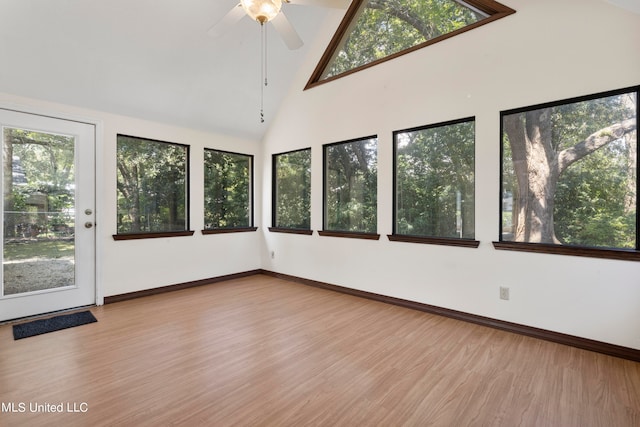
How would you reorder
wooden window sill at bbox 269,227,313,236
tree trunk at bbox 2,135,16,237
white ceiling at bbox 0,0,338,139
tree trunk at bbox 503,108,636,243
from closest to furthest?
tree trunk at bbox 503,108,636,243, white ceiling at bbox 0,0,338,139, tree trunk at bbox 2,135,16,237, wooden window sill at bbox 269,227,313,236

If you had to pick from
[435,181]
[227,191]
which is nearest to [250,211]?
[227,191]

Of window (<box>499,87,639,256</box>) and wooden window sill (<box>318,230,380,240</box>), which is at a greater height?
window (<box>499,87,639,256</box>)

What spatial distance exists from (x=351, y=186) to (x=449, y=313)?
1911mm

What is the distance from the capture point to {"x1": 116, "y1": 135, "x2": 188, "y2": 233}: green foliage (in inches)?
156

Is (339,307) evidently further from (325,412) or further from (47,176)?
(47,176)

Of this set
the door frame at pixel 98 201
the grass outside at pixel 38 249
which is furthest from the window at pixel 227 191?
the grass outside at pixel 38 249

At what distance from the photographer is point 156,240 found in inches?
165

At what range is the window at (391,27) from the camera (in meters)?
3.23

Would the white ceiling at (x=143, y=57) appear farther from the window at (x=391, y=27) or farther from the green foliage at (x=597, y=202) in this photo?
the green foliage at (x=597, y=202)

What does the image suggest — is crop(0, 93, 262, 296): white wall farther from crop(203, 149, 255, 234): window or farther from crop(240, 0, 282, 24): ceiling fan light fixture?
crop(240, 0, 282, 24): ceiling fan light fixture

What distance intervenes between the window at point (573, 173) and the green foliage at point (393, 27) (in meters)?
1.24

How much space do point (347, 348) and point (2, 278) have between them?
132 inches

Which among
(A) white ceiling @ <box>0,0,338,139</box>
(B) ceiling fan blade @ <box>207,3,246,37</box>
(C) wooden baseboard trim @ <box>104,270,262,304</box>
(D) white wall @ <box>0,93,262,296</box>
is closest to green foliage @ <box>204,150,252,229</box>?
(D) white wall @ <box>0,93,262,296</box>

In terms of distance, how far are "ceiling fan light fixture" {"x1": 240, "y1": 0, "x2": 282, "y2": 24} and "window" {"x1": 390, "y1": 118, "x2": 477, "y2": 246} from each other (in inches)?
78.0
